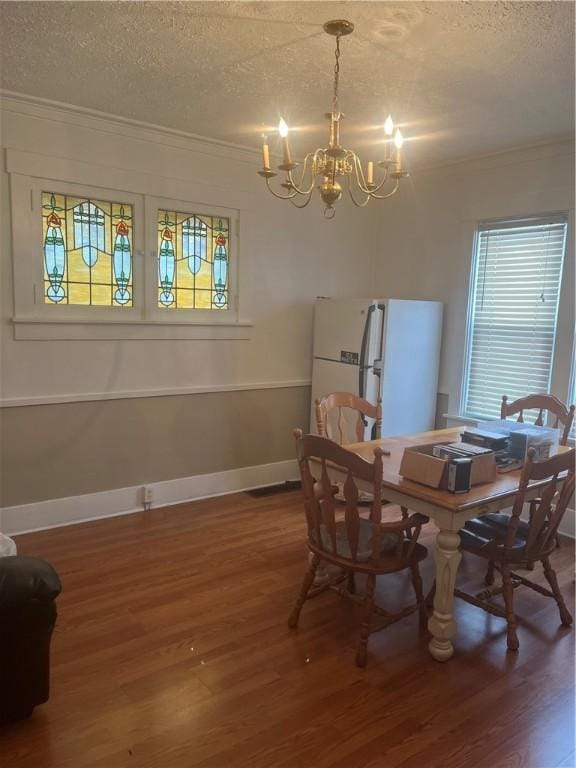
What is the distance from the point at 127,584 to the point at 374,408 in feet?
5.52

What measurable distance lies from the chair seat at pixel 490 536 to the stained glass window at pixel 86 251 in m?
2.60

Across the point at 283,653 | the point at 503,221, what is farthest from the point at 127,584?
the point at 503,221

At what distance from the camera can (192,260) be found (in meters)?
3.98

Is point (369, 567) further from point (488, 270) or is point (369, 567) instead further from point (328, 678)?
point (488, 270)

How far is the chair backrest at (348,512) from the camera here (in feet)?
7.19

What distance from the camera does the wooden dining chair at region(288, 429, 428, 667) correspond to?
2.21m

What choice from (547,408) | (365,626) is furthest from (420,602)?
(547,408)

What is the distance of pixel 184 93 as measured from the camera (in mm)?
→ 3029

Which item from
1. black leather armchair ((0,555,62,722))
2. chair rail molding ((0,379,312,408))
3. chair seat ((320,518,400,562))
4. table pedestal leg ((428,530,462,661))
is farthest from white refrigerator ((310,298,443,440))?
black leather armchair ((0,555,62,722))

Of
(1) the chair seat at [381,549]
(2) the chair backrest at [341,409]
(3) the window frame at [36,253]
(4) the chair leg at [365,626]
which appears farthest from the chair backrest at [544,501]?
(3) the window frame at [36,253]

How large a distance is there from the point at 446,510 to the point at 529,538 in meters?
0.53

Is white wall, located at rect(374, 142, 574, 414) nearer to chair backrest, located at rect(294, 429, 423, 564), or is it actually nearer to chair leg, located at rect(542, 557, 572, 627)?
chair leg, located at rect(542, 557, 572, 627)

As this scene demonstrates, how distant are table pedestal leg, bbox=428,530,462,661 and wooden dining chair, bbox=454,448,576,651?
21 centimetres

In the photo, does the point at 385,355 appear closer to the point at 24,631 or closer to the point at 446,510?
the point at 446,510
